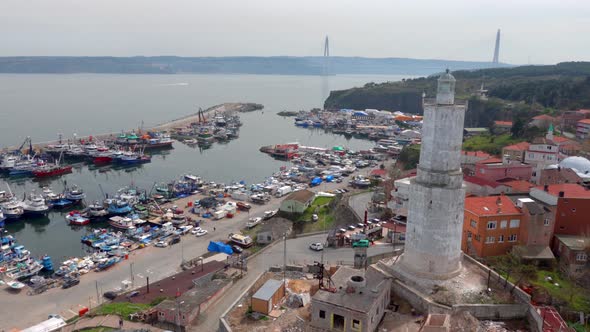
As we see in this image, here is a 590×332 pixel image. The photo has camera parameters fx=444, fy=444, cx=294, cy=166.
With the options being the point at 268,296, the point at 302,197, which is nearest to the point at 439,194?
the point at 268,296

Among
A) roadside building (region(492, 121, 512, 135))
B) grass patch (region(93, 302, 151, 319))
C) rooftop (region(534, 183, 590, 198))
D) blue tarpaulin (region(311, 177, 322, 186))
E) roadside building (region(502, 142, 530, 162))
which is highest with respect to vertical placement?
rooftop (region(534, 183, 590, 198))

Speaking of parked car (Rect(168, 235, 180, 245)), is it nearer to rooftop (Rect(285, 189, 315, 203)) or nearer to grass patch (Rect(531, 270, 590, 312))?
rooftop (Rect(285, 189, 315, 203))

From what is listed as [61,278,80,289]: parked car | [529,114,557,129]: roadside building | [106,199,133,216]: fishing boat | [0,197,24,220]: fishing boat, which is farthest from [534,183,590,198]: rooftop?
[0,197,24,220]: fishing boat

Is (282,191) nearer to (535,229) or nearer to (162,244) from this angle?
(162,244)

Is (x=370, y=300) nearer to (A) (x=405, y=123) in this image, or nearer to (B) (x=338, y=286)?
(B) (x=338, y=286)

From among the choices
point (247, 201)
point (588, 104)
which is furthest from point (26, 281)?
point (588, 104)

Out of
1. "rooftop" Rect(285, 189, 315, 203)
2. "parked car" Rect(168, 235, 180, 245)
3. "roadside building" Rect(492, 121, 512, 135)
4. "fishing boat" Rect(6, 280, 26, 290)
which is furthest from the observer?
"roadside building" Rect(492, 121, 512, 135)
